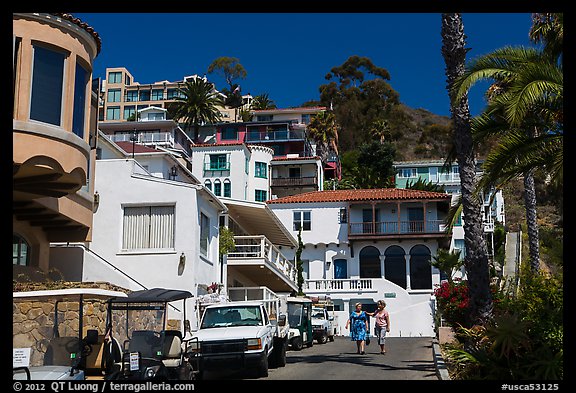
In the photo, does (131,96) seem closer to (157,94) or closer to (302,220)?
(157,94)

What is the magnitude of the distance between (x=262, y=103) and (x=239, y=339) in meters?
93.7

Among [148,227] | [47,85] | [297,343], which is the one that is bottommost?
[297,343]

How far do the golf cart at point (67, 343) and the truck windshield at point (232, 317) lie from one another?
627cm

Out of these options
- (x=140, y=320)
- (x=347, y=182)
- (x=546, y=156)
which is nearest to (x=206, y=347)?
(x=140, y=320)

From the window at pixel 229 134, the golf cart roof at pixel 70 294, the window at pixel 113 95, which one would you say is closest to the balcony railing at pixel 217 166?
the window at pixel 229 134

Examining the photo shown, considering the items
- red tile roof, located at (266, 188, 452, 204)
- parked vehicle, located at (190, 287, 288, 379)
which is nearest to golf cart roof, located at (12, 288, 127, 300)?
parked vehicle, located at (190, 287, 288, 379)

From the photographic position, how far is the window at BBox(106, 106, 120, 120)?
12631 centimetres

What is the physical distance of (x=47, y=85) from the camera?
18.0m

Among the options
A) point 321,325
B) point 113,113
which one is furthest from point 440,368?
point 113,113

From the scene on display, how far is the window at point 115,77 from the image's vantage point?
422 ft

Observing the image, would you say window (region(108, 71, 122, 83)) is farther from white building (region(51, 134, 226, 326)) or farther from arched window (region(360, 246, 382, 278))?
white building (region(51, 134, 226, 326))

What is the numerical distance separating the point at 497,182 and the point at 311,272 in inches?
1573

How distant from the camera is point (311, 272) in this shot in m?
57.2

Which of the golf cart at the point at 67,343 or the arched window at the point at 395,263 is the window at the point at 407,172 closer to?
the arched window at the point at 395,263
